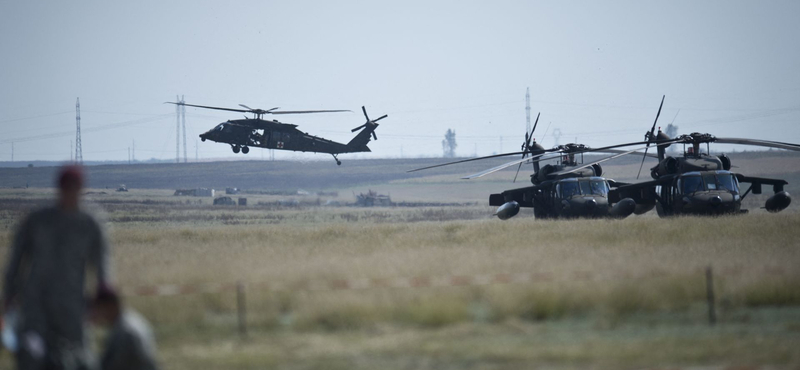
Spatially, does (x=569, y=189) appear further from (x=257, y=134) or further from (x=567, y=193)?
(x=257, y=134)

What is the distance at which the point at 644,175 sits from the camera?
4729 inches

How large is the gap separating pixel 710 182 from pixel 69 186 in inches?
1042

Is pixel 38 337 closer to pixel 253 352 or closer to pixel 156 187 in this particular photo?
pixel 253 352

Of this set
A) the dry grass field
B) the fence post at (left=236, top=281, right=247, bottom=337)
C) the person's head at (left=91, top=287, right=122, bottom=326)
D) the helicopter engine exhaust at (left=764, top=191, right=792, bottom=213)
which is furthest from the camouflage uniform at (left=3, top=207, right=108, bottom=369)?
the helicopter engine exhaust at (left=764, top=191, right=792, bottom=213)

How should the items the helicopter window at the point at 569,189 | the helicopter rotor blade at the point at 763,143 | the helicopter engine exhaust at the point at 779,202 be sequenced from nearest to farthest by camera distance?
the helicopter rotor blade at the point at 763,143 < the helicopter engine exhaust at the point at 779,202 < the helicopter window at the point at 569,189

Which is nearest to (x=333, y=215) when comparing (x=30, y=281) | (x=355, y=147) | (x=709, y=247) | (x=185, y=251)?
(x=355, y=147)

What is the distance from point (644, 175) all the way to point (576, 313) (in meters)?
113

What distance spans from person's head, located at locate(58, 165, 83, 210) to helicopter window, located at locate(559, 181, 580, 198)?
28200mm

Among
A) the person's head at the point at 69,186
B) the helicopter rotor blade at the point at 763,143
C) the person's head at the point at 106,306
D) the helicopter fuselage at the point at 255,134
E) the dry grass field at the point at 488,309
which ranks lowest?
the dry grass field at the point at 488,309

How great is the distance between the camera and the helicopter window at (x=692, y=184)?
2930 cm

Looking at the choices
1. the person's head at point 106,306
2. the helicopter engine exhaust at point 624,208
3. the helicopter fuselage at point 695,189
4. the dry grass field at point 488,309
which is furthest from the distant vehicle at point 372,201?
the person's head at point 106,306

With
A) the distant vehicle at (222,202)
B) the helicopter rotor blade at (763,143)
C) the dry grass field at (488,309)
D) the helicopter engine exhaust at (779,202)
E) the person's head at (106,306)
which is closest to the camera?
the person's head at (106,306)

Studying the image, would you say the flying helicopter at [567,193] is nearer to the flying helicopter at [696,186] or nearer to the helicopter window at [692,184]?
the flying helicopter at [696,186]

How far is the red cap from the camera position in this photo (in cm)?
606
